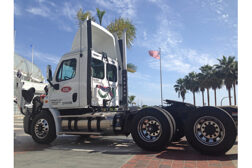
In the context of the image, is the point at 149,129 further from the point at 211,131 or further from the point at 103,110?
the point at 103,110

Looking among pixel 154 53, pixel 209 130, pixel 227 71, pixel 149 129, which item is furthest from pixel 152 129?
pixel 227 71

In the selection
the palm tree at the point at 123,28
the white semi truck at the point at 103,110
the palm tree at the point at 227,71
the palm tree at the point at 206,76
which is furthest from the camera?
the palm tree at the point at 206,76

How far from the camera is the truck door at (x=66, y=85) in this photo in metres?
7.27

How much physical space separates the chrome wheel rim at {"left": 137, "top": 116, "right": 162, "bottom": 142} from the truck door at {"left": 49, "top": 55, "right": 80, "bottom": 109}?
2.50 metres

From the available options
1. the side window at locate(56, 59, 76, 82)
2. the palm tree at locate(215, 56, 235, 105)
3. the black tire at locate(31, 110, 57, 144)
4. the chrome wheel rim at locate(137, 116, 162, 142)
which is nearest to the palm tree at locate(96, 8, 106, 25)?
the side window at locate(56, 59, 76, 82)

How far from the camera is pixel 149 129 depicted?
575 centimetres

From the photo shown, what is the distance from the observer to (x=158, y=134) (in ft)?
18.3

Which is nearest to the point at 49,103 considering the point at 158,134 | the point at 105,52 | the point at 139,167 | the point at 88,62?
the point at 88,62

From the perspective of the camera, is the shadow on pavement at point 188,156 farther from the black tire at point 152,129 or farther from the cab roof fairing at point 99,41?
the cab roof fairing at point 99,41

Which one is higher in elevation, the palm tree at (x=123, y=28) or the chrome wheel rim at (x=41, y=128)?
the palm tree at (x=123, y=28)

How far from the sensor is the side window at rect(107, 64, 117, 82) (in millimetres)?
8070

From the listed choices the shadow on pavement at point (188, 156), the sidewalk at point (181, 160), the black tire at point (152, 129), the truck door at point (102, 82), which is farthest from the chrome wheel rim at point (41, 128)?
the shadow on pavement at point (188, 156)

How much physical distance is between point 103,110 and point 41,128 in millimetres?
2251

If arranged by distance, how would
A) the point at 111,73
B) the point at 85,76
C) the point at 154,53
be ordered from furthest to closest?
the point at 154,53, the point at 111,73, the point at 85,76
